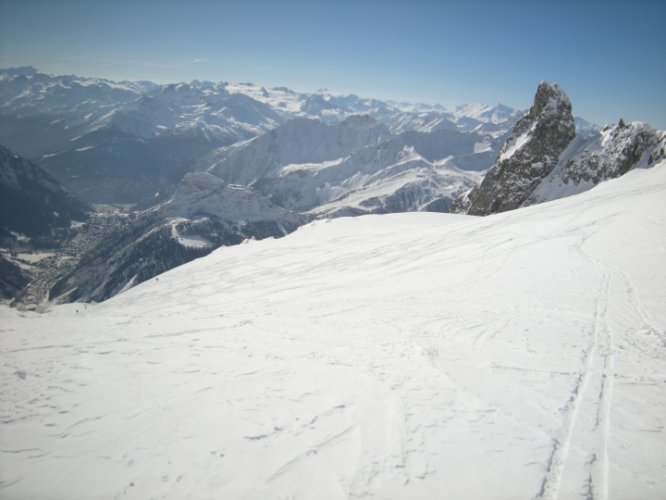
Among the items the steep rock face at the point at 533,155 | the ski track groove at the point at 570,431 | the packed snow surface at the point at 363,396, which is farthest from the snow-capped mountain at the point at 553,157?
the ski track groove at the point at 570,431

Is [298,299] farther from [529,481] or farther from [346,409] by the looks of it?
[529,481]

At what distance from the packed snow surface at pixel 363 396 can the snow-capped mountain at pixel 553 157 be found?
47.4 metres

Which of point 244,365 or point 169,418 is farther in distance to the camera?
point 244,365

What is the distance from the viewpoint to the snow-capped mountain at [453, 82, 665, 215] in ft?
182

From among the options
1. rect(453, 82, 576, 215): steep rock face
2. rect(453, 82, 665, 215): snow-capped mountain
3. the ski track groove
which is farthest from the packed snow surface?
rect(453, 82, 576, 215): steep rock face

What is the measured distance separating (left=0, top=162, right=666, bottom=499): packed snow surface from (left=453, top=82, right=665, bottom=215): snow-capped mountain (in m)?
47.4

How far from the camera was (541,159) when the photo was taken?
228ft

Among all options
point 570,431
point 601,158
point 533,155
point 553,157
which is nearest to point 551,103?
point 533,155

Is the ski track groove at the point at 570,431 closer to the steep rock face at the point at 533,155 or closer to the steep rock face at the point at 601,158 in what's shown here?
the steep rock face at the point at 601,158

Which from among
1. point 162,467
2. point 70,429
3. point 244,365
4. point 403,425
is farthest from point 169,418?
point 403,425

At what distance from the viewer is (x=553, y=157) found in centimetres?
6875

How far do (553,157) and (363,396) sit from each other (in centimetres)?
7692

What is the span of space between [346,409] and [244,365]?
4125mm

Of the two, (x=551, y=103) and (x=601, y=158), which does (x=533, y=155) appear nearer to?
(x=551, y=103)
